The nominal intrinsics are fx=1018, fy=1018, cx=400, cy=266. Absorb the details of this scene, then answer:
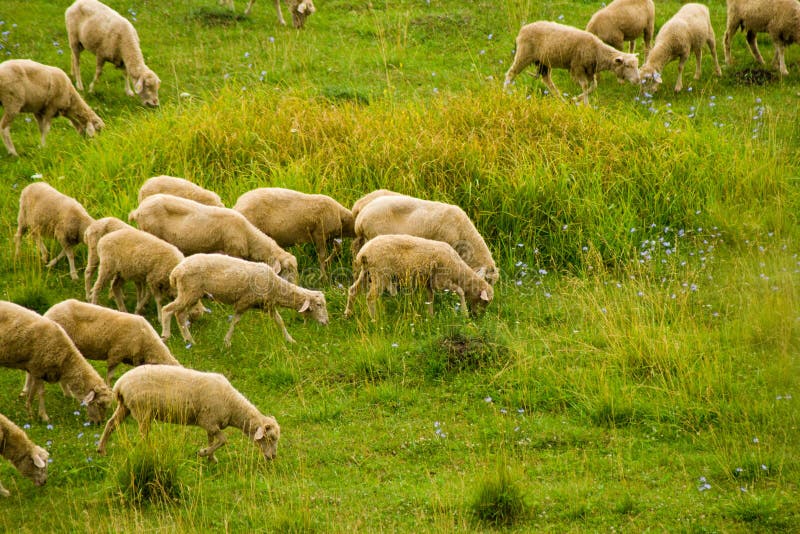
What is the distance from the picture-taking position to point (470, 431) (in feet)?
28.8

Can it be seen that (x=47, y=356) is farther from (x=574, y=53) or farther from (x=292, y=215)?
(x=574, y=53)

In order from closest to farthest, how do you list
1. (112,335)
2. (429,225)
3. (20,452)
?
(20,452)
(112,335)
(429,225)

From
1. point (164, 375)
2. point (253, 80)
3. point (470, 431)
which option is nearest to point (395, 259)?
point (470, 431)

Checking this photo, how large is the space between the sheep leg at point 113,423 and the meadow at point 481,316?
0.36 ft

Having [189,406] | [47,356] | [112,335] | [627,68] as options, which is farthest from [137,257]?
[627,68]

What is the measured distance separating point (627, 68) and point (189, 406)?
1005 cm

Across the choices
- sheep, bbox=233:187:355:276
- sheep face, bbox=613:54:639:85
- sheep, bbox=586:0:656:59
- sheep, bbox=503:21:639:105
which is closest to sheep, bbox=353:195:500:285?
sheep, bbox=233:187:355:276

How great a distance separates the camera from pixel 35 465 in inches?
308

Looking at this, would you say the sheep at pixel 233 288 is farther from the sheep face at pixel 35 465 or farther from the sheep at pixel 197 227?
the sheep face at pixel 35 465

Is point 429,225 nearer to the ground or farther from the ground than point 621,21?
nearer to the ground

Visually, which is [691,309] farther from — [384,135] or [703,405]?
[384,135]

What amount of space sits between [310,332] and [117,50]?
7.35 m

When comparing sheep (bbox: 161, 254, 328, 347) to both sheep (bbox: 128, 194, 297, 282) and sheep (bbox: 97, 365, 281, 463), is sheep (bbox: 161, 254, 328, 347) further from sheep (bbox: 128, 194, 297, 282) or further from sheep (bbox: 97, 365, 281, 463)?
sheep (bbox: 97, 365, 281, 463)

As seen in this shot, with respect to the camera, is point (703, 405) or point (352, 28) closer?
point (703, 405)
